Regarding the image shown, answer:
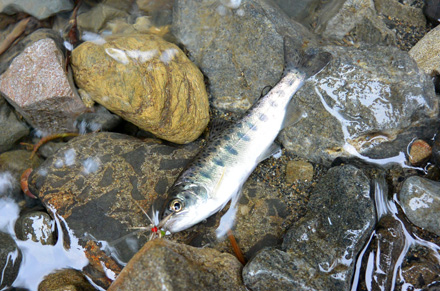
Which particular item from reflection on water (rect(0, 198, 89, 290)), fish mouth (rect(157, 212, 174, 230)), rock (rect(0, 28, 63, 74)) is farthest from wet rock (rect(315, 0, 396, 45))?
reflection on water (rect(0, 198, 89, 290))

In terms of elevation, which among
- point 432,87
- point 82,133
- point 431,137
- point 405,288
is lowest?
point 405,288

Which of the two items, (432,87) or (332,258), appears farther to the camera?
(432,87)

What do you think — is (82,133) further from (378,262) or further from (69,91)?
(378,262)

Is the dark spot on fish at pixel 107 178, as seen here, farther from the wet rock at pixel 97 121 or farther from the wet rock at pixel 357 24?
the wet rock at pixel 357 24

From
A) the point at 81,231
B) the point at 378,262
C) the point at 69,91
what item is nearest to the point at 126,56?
the point at 69,91

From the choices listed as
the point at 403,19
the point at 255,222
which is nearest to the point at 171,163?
the point at 255,222

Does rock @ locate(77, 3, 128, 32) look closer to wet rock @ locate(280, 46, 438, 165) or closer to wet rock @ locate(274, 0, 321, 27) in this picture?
wet rock @ locate(274, 0, 321, 27)

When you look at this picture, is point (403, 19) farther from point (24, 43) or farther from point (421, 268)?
point (24, 43)
